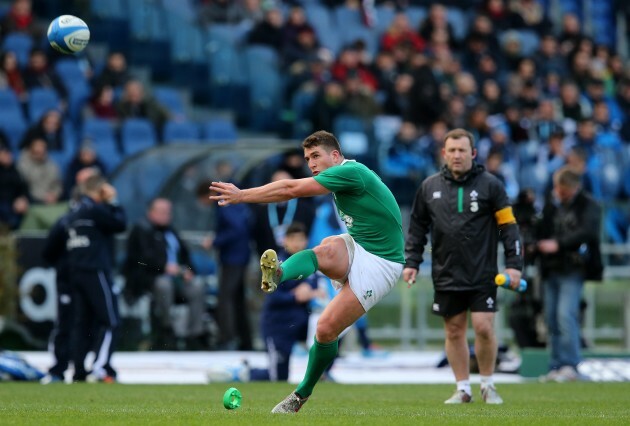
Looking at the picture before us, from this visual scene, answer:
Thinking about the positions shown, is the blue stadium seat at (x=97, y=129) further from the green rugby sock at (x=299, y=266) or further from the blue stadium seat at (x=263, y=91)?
the green rugby sock at (x=299, y=266)

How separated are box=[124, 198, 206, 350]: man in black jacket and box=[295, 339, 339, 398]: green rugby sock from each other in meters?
8.09

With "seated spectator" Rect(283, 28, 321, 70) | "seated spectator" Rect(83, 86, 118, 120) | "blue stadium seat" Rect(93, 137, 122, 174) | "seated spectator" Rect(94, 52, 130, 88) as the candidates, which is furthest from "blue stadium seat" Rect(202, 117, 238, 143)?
"seated spectator" Rect(283, 28, 321, 70)

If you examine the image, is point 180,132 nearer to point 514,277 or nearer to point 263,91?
point 263,91

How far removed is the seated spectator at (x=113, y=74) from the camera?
24.2 m

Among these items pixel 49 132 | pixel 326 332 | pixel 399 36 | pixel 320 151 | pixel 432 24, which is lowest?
pixel 326 332

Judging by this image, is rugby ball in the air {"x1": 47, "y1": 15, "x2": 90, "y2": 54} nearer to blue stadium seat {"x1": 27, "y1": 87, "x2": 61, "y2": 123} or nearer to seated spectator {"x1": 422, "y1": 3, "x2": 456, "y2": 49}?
blue stadium seat {"x1": 27, "y1": 87, "x2": 61, "y2": 123}

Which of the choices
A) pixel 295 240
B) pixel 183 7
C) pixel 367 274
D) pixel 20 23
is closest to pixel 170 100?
pixel 183 7

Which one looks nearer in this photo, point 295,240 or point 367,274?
point 367,274

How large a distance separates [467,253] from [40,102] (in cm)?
1280

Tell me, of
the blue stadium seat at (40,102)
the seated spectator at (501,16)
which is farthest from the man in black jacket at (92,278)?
the seated spectator at (501,16)

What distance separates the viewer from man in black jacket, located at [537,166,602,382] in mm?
16422

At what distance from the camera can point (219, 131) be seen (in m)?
25.1

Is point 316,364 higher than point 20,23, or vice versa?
point 20,23

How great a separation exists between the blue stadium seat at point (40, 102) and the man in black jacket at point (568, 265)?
33.3 feet
